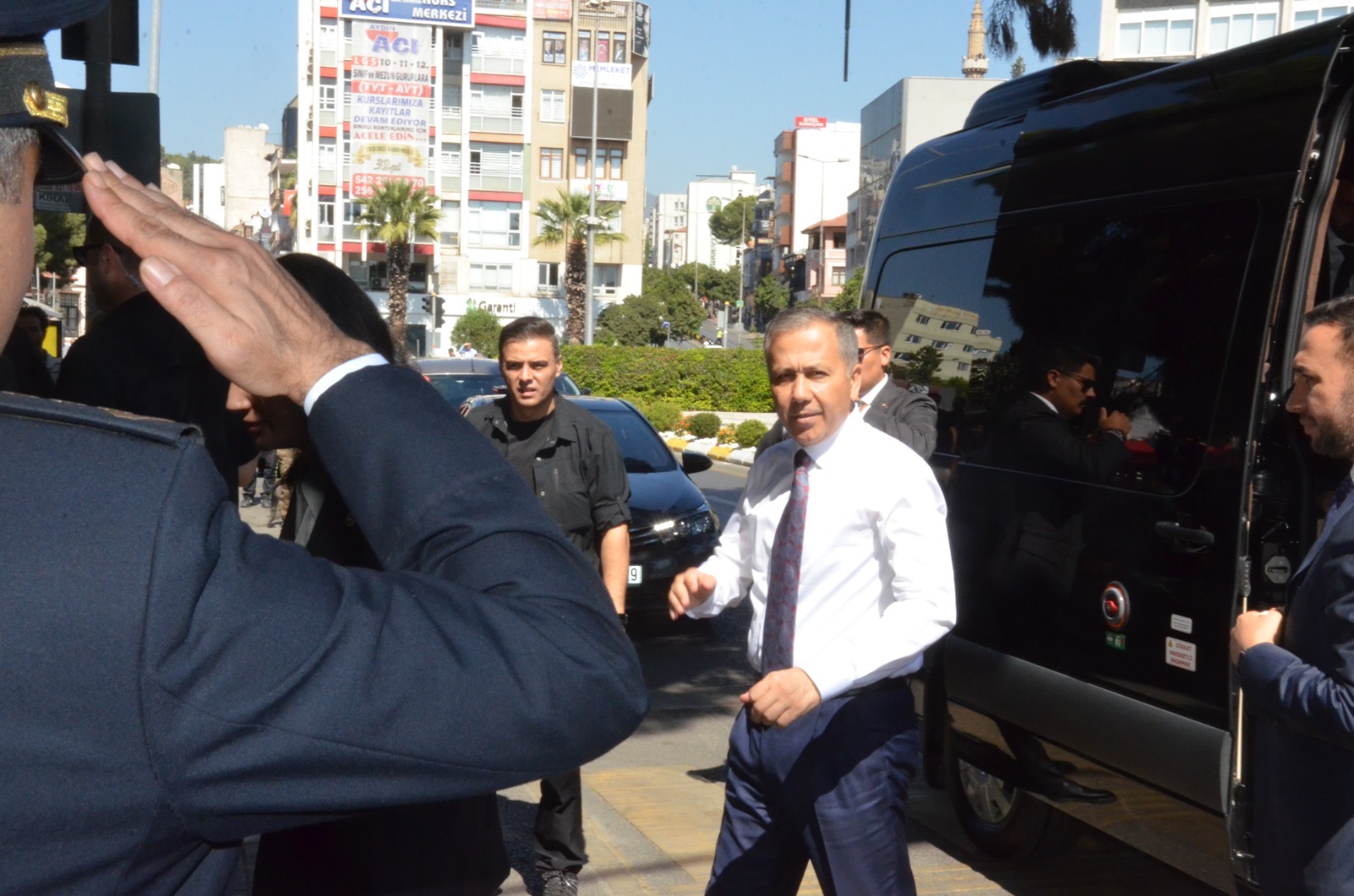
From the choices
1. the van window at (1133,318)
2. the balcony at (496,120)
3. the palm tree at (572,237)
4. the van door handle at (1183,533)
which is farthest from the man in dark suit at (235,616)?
the balcony at (496,120)

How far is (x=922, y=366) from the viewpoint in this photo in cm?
586

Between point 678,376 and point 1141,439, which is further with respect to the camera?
point 678,376

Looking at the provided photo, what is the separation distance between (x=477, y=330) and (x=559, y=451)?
195 feet

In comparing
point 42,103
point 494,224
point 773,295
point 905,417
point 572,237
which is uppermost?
point 494,224

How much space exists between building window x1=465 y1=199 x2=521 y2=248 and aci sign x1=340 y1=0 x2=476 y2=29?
31.8ft

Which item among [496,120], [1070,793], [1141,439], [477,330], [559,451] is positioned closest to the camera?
[1141,439]

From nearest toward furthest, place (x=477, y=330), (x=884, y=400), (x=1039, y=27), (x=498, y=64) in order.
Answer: (x=884, y=400), (x=1039, y=27), (x=477, y=330), (x=498, y=64)

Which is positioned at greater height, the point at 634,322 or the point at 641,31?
the point at 641,31

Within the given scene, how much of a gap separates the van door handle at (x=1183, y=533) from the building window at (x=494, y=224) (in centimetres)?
6878

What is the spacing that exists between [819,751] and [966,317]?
2.46 metres

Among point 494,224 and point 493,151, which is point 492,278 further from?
point 493,151

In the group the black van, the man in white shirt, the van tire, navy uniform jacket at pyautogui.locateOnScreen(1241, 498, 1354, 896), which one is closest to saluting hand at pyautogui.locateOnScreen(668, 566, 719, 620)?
the man in white shirt

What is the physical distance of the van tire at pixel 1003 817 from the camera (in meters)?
5.01

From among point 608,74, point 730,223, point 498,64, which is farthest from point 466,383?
point 730,223
